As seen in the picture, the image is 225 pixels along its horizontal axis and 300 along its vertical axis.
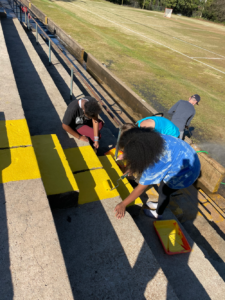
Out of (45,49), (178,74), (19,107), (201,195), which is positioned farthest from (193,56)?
(19,107)

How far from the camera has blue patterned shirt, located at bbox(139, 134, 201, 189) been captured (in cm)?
246

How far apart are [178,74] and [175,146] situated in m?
12.4

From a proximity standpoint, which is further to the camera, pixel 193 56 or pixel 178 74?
pixel 193 56

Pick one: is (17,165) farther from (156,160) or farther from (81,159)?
(156,160)

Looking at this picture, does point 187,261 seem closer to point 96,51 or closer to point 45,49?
point 45,49

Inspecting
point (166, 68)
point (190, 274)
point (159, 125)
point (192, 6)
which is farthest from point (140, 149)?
point (192, 6)

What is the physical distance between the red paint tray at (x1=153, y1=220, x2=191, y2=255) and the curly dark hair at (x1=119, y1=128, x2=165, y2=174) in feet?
4.72

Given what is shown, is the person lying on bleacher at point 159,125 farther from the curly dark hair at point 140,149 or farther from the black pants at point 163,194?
the curly dark hair at point 140,149

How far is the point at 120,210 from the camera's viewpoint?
271 centimetres

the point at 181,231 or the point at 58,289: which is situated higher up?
the point at 58,289

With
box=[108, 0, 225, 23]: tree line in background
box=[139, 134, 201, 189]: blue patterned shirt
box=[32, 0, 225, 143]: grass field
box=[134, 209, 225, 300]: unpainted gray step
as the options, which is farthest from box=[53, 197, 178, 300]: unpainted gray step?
box=[108, 0, 225, 23]: tree line in background

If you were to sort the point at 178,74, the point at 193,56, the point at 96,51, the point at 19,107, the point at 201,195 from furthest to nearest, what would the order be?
the point at 193,56
the point at 96,51
the point at 178,74
the point at 201,195
the point at 19,107

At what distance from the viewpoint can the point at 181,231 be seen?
3338 mm

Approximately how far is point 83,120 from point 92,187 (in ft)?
5.78
